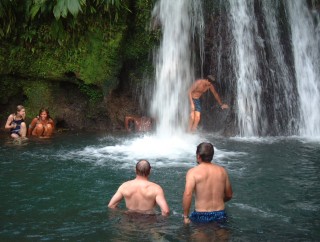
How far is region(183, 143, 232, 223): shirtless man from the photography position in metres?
5.83

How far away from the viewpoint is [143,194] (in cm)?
617

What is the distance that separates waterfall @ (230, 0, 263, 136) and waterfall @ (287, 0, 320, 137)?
1.44 meters

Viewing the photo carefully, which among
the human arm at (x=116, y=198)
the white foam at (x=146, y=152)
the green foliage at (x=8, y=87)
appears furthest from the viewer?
the green foliage at (x=8, y=87)

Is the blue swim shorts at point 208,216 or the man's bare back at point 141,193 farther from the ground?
the man's bare back at point 141,193

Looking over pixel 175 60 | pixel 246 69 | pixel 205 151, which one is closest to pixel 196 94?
pixel 175 60

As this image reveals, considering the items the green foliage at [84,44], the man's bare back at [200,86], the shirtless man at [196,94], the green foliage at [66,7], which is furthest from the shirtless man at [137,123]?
the green foliage at [66,7]

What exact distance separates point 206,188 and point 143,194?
84cm

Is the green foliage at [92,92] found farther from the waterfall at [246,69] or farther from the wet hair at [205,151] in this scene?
the wet hair at [205,151]

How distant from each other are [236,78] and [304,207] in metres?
7.84

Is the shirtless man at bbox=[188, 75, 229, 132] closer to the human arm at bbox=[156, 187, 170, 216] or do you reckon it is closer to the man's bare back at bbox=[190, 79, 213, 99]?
the man's bare back at bbox=[190, 79, 213, 99]

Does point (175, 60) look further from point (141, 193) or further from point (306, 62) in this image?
point (141, 193)

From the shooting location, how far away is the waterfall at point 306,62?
48.6 feet

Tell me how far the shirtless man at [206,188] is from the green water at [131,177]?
0.18 m

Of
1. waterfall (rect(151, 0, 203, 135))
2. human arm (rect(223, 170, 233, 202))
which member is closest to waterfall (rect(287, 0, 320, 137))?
waterfall (rect(151, 0, 203, 135))
